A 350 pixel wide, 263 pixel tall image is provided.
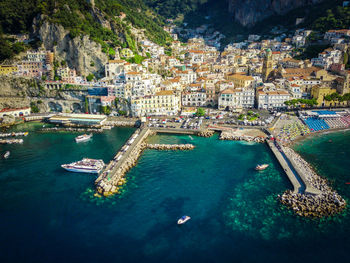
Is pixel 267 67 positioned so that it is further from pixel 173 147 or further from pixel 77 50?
pixel 77 50

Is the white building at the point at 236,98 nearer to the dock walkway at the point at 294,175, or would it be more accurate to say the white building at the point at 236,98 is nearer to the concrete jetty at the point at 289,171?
the concrete jetty at the point at 289,171

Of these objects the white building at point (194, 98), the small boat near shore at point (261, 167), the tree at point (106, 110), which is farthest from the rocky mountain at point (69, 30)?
the small boat near shore at point (261, 167)

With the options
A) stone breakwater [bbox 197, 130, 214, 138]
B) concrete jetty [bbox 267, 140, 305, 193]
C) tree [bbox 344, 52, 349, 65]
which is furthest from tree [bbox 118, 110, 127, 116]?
tree [bbox 344, 52, 349, 65]

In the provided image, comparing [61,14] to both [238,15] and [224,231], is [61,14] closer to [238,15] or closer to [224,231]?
[224,231]

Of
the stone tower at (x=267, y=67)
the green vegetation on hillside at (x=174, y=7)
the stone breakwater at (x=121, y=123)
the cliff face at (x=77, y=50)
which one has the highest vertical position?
the green vegetation on hillside at (x=174, y=7)

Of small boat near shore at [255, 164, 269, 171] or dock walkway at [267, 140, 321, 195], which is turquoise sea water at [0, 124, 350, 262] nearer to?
small boat near shore at [255, 164, 269, 171]

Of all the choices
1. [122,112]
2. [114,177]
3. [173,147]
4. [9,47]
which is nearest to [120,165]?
[114,177]
